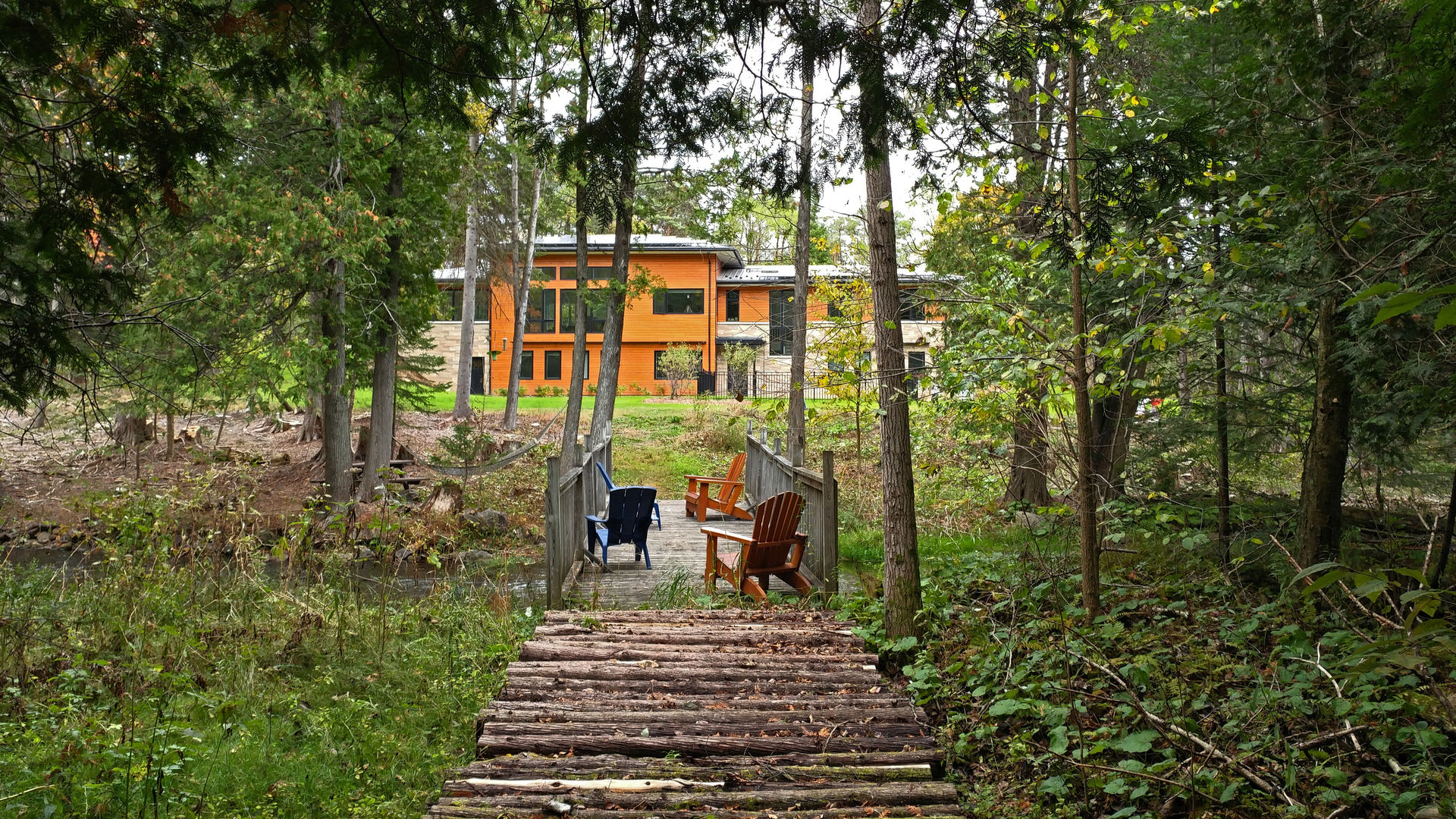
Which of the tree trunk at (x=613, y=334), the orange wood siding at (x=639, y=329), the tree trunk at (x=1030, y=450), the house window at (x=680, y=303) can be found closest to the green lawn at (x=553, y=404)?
the orange wood siding at (x=639, y=329)

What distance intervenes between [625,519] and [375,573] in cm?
422

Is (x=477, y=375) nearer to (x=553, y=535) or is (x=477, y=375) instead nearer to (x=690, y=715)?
(x=553, y=535)

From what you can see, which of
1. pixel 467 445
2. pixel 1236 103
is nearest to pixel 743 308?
pixel 467 445

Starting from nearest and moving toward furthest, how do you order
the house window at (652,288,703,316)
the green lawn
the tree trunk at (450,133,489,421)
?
the tree trunk at (450,133,489,421)
the green lawn
the house window at (652,288,703,316)

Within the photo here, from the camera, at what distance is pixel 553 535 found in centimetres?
727

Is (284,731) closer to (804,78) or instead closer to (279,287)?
(804,78)

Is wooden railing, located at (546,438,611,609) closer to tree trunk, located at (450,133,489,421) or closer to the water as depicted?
the water

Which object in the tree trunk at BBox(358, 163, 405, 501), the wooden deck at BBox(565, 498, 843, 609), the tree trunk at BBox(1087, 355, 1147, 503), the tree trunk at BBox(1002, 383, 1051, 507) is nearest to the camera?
the tree trunk at BBox(1087, 355, 1147, 503)

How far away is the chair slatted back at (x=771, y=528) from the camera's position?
752 cm

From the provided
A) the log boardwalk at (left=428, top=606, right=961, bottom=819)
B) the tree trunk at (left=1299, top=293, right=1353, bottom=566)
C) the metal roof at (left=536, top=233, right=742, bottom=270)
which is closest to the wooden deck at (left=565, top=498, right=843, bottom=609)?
the log boardwalk at (left=428, top=606, right=961, bottom=819)

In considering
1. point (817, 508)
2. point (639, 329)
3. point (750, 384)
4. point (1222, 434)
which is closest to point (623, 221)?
point (817, 508)

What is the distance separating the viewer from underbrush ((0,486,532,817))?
396 cm

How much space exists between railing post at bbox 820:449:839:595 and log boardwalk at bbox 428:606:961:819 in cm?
146

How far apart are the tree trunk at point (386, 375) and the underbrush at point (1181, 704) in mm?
10761
